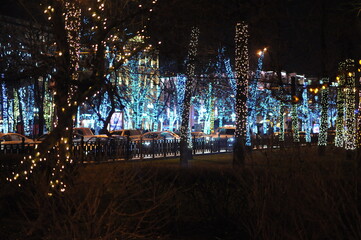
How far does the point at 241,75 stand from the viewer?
62.9 feet

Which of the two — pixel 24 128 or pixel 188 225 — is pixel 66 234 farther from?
pixel 24 128

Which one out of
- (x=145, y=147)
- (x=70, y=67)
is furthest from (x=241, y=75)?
(x=70, y=67)

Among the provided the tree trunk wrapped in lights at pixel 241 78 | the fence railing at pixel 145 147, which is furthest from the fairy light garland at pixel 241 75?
the fence railing at pixel 145 147

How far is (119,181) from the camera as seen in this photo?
766 centimetres

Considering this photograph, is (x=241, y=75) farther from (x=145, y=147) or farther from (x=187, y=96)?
(x=145, y=147)

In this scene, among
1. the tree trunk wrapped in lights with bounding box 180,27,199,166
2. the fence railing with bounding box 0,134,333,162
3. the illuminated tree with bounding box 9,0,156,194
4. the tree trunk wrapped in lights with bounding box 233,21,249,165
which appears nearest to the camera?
the illuminated tree with bounding box 9,0,156,194

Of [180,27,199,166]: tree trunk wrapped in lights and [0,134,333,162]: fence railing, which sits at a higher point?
[180,27,199,166]: tree trunk wrapped in lights

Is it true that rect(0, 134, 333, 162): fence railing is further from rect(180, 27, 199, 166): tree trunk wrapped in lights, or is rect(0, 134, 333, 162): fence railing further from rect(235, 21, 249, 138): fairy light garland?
rect(180, 27, 199, 166): tree trunk wrapped in lights

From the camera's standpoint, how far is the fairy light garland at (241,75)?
1919 centimetres

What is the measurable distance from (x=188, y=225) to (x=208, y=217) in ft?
1.97

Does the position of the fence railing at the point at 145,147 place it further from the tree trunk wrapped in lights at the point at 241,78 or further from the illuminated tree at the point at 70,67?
the illuminated tree at the point at 70,67

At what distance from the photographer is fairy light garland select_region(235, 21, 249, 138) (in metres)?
19.2

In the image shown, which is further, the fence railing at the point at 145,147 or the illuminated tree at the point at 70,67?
the fence railing at the point at 145,147

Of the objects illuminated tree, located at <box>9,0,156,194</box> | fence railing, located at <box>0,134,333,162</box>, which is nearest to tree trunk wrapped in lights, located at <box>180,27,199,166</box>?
fence railing, located at <box>0,134,333,162</box>
